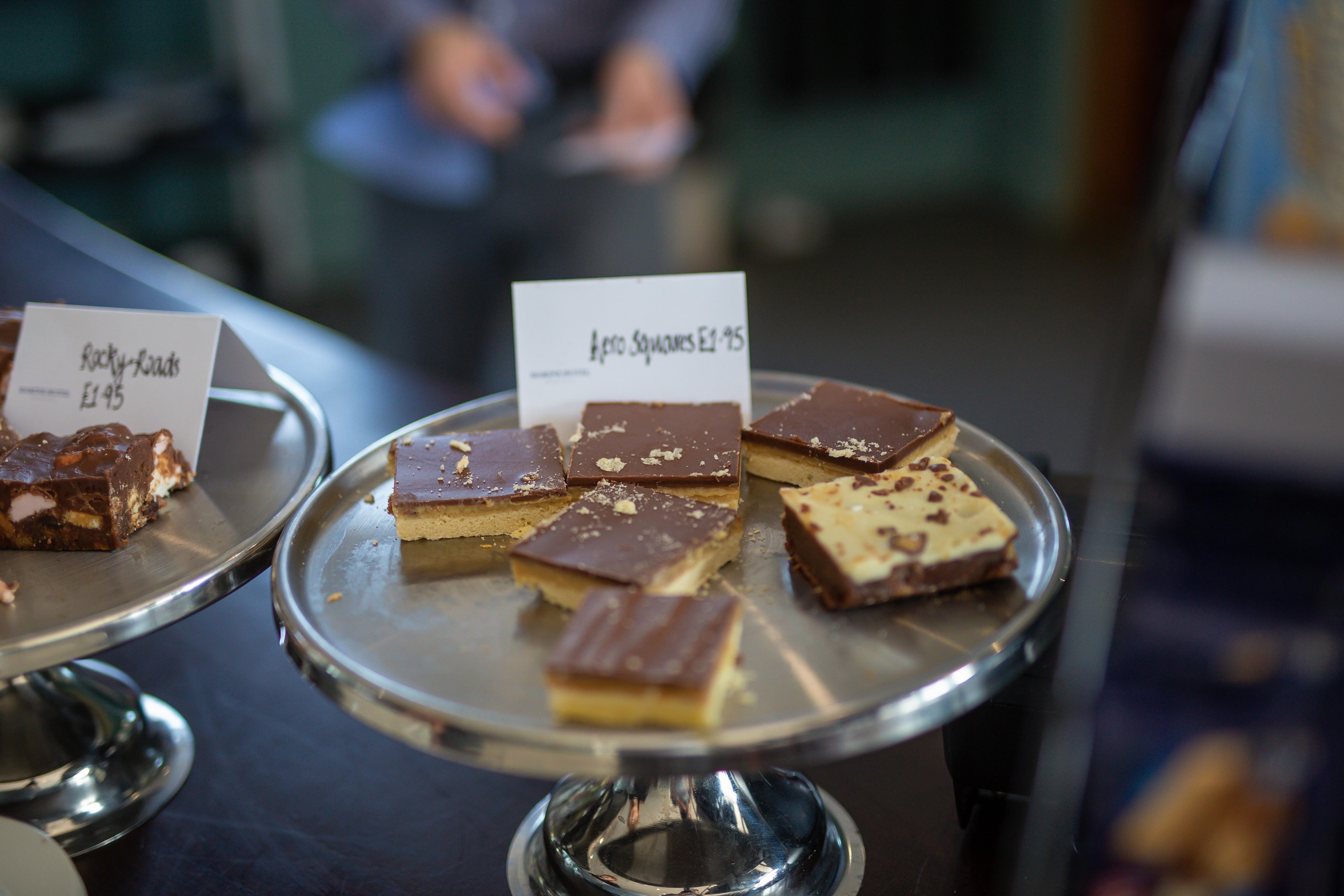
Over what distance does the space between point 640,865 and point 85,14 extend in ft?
14.9

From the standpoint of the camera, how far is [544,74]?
8.45 ft

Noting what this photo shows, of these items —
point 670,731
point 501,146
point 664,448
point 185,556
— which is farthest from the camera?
point 501,146

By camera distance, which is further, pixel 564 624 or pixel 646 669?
pixel 564 624

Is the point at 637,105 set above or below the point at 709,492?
above

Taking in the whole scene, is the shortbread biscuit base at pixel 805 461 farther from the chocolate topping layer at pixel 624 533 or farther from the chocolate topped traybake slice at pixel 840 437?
the chocolate topping layer at pixel 624 533

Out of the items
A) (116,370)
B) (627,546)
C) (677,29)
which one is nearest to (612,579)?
(627,546)

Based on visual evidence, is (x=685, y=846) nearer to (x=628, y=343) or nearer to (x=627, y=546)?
(x=627, y=546)

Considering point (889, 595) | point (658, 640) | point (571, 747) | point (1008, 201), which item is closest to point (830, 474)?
point (889, 595)

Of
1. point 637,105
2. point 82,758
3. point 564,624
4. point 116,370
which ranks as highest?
point 637,105

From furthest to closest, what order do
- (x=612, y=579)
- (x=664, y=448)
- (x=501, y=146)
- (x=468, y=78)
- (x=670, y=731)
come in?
1. (x=501, y=146)
2. (x=468, y=78)
3. (x=664, y=448)
4. (x=612, y=579)
5. (x=670, y=731)

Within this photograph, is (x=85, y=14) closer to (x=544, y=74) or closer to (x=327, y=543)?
(x=544, y=74)

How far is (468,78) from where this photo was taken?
90.6 inches

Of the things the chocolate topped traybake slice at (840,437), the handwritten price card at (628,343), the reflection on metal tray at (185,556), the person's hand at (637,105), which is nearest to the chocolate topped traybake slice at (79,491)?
the reflection on metal tray at (185,556)

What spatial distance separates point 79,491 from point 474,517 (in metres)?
0.38
